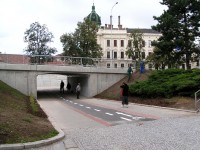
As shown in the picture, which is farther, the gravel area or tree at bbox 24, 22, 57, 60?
tree at bbox 24, 22, 57, 60

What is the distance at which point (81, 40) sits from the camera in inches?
2365

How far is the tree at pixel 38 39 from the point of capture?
57.9 m

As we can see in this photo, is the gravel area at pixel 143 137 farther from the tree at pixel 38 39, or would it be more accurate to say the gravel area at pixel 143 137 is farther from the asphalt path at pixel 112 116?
the tree at pixel 38 39

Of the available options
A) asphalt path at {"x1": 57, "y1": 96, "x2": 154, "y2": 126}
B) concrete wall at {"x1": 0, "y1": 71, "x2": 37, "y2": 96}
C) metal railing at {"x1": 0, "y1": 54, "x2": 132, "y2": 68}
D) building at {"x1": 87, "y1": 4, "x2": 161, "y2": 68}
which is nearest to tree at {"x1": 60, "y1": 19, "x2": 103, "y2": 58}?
metal railing at {"x1": 0, "y1": 54, "x2": 132, "y2": 68}

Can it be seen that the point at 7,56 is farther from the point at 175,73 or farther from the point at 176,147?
the point at 176,147

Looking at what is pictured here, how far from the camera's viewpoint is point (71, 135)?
10938 mm

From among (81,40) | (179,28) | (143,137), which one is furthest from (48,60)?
(143,137)

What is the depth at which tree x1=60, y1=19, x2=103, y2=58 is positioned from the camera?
59719 millimetres

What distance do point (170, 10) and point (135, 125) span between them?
2663 cm

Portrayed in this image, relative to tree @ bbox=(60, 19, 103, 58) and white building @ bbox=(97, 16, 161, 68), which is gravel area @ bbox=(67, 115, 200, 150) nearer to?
tree @ bbox=(60, 19, 103, 58)

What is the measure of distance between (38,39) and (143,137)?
5046 cm

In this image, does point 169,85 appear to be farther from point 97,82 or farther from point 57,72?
point 57,72

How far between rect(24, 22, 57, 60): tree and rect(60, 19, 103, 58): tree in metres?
2.68

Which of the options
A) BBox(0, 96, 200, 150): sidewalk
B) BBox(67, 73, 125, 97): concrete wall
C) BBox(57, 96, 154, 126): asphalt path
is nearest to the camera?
BBox(0, 96, 200, 150): sidewalk
